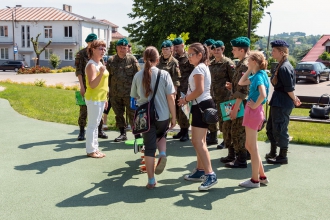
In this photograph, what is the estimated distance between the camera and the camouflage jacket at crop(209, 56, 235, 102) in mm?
6492

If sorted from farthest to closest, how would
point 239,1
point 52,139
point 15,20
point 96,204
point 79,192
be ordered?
1. point 15,20
2. point 239,1
3. point 52,139
4. point 79,192
5. point 96,204

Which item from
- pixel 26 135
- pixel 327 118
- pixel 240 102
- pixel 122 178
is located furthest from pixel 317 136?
pixel 26 135

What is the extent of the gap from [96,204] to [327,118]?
17.8ft

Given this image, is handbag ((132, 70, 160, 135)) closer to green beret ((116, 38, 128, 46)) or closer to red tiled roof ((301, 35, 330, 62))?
green beret ((116, 38, 128, 46))

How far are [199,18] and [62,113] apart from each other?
22936mm

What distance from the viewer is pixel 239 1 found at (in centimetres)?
3075

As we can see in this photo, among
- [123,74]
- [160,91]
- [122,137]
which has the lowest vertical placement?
[122,137]

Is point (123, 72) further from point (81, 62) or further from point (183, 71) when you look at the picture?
point (183, 71)

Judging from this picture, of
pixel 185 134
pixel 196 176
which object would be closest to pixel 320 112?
pixel 185 134

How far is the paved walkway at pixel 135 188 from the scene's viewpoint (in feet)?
13.2

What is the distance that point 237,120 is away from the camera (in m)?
5.60

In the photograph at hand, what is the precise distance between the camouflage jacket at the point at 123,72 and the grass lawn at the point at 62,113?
5.67ft

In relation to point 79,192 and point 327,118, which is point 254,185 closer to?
point 79,192

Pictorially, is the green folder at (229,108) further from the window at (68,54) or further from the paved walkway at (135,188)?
the window at (68,54)
